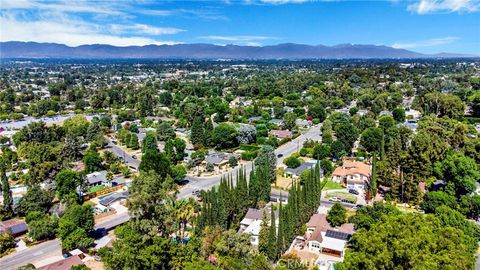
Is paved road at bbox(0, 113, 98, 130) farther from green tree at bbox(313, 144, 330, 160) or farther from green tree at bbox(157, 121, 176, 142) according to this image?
green tree at bbox(313, 144, 330, 160)

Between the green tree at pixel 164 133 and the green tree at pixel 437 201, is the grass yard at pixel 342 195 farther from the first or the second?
the green tree at pixel 164 133

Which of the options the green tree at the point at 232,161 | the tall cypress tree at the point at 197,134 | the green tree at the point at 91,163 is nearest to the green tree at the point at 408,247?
the green tree at the point at 232,161

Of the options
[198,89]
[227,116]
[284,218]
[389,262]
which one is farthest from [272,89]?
[389,262]

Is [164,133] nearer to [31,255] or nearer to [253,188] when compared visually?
[253,188]

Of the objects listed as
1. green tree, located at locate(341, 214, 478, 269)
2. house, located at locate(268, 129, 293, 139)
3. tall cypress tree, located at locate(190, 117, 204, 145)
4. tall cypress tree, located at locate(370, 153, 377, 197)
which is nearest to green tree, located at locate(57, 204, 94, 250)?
green tree, located at locate(341, 214, 478, 269)

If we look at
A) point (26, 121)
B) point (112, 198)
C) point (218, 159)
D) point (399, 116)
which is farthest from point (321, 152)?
point (26, 121)
